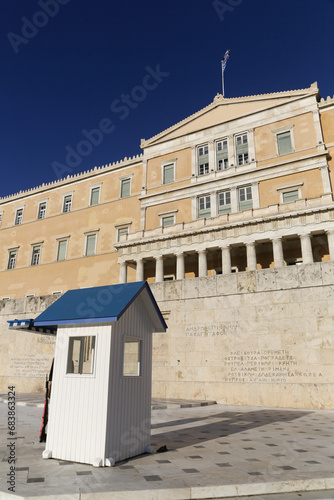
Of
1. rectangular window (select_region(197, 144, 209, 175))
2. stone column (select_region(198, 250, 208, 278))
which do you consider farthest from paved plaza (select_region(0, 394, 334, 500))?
rectangular window (select_region(197, 144, 209, 175))

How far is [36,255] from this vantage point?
43469 millimetres

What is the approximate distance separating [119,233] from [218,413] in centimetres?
2668

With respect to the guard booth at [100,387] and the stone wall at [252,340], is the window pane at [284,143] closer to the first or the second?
the stone wall at [252,340]

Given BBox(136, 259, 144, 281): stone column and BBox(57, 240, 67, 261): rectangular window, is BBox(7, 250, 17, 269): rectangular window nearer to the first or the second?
BBox(57, 240, 67, 261): rectangular window

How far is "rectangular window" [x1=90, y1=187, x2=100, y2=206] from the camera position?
135 ft

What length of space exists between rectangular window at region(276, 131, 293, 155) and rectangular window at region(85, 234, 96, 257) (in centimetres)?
2129

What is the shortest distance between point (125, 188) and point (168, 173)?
17.6 ft

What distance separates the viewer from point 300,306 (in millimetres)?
15844

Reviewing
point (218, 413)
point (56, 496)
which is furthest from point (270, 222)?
point (56, 496)

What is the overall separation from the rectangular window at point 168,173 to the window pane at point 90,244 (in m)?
10.2

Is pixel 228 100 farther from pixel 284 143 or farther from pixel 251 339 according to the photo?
pixel 251 339

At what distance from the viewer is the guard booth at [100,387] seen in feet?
21.8

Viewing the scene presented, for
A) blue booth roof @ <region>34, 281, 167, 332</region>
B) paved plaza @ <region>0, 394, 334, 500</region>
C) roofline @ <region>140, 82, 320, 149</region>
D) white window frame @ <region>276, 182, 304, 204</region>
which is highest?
roofline @ <region>140, 82, 320, 149</region>

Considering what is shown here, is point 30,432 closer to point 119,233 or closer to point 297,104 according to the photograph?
point 119,233
